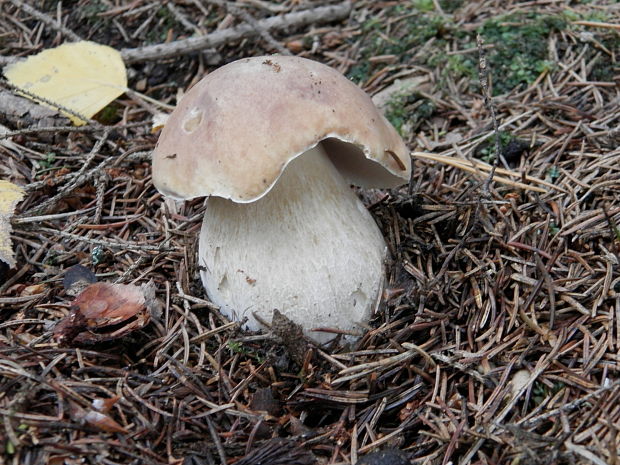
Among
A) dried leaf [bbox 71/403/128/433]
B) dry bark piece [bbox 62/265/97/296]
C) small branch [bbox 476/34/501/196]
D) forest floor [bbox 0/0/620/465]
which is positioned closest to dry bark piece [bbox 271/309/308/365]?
forest floor [bbox 0/0/620/465]

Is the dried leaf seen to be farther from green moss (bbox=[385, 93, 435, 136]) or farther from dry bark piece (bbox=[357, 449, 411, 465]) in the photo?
green moss (bbox=[385, 93, 435, 136])

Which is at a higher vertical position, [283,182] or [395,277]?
[283,182]

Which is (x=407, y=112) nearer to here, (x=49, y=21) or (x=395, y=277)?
(x=395, y=277)

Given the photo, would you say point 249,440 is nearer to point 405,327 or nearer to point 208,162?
point 405,327

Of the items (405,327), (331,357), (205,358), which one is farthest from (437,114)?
(205,358)

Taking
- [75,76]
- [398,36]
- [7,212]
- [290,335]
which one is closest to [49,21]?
[75,76]

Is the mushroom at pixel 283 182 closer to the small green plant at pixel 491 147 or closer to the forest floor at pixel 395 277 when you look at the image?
the forest floor at pixel 395 277
